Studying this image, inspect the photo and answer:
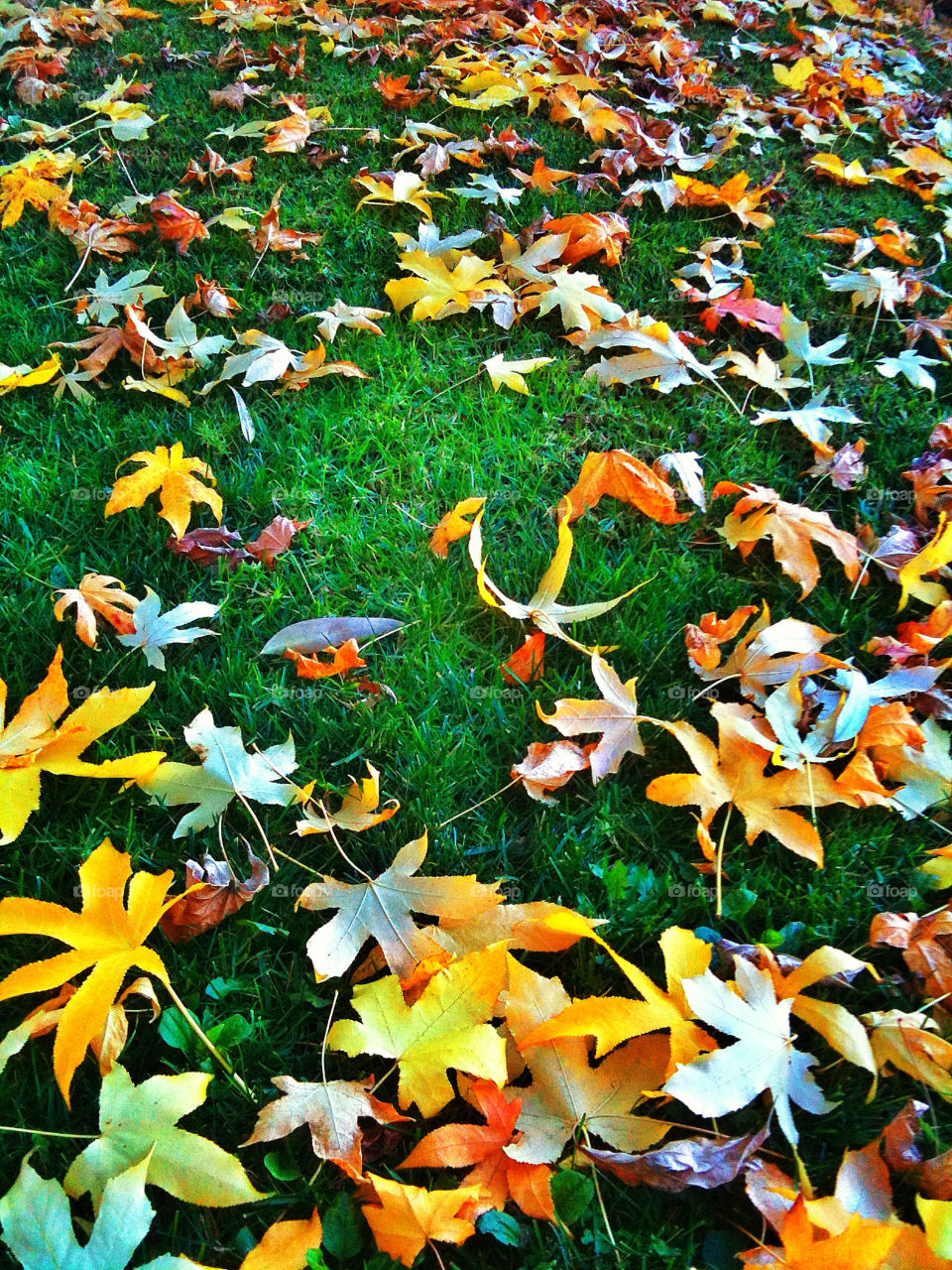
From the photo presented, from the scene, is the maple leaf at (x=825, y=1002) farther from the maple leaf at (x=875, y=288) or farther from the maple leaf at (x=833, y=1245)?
the maple leaf at (x=875, y=288)

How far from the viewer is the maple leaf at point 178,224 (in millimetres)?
2520

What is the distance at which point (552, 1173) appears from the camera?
1043 millimetres

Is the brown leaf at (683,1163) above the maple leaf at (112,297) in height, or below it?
below

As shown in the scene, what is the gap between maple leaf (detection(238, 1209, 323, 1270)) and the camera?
988mm

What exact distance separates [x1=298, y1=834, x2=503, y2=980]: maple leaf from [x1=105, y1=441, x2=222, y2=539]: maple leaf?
86cm

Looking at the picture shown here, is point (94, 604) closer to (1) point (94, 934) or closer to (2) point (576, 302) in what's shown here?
(1) point (94, 934)

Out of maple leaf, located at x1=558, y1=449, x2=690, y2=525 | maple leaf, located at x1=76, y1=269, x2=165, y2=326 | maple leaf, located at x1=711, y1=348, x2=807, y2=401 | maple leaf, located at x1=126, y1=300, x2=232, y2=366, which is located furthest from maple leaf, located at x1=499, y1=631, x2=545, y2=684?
maple leaf, located at x1=76, y1=269, x2=165, y2=326

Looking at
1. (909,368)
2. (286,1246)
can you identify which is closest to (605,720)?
(286,1246)

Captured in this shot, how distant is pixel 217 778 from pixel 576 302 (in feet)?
5.28

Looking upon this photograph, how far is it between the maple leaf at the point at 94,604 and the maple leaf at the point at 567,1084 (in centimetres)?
98

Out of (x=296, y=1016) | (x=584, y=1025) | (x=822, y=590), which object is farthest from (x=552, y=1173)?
(x=822, y=590)

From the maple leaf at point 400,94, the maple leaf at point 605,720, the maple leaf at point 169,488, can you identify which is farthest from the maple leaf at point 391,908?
the maple leaf at point 400,94

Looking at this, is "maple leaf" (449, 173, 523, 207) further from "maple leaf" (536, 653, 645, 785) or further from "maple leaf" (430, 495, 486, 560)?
"maple leaf" (536, 653, 645, 785)

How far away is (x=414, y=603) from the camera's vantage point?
5.71 feet
